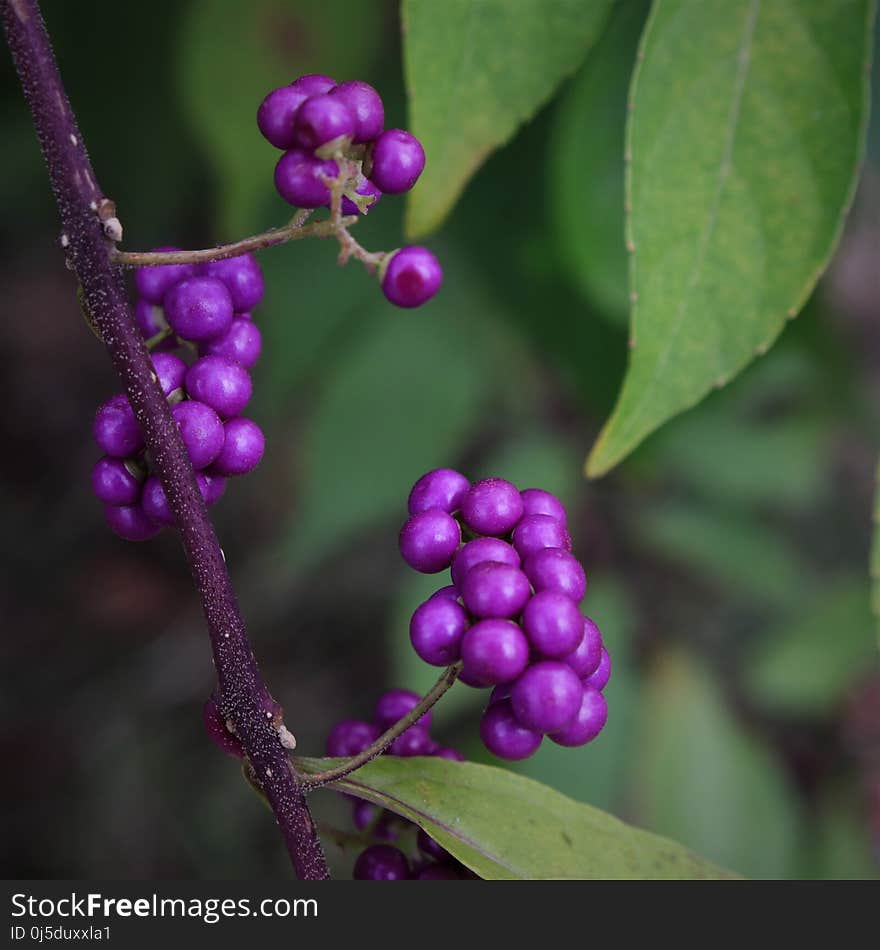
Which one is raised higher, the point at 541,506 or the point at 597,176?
the point at 597,176

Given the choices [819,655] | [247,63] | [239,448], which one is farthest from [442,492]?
[819,655]

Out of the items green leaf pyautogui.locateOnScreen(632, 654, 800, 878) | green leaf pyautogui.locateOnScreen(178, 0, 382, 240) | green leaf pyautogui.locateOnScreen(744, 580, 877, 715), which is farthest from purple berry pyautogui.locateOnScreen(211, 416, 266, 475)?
green leaf pyautogui.locateOnScreen(744, 580, 877, 715)

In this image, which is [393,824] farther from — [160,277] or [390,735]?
[160,277]

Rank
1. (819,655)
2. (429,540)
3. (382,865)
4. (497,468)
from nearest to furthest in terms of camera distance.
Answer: (429,540)
(382,865)
(497,468)
(819,655)

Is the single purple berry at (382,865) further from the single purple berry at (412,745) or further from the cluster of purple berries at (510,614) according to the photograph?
the cluster of purple berries at (510,614)

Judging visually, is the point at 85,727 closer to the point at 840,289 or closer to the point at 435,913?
the point at 435,913

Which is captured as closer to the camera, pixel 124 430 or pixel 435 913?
pixel 124 430

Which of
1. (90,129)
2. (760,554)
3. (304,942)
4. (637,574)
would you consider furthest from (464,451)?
(304,942)
